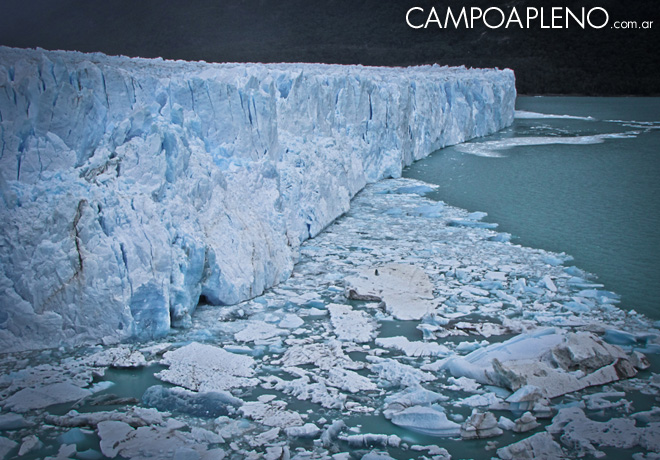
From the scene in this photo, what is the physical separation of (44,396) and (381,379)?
1.98 metres

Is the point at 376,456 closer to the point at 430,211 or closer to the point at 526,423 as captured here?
the point at 526,423

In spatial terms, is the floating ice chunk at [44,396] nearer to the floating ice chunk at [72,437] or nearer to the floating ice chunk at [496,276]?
the floating ice chunk at [72,437]

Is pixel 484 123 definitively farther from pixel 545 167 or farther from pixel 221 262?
pixel 221 262

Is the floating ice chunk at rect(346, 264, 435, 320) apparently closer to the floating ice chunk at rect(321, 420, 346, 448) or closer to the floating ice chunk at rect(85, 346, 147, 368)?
the floating ice chunk at rect(321, 420, 346, 448)

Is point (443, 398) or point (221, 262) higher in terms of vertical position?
point (221, 262)

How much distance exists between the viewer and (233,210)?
5.36 meters

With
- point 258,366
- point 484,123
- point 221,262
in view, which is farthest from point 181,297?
point 484,123

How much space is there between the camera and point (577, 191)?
31.3ft

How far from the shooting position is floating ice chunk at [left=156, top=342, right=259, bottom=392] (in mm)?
3741

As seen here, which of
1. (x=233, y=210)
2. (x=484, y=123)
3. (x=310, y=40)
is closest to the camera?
(x=233, y=210)

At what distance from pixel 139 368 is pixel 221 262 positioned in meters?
1.29

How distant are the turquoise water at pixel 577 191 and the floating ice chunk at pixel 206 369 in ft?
10.5

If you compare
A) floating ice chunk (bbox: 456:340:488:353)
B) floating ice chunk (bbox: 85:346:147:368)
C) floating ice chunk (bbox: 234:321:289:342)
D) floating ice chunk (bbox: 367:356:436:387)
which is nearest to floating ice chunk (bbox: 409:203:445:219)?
floating ice chunk (bbox: 456:340:488:353)

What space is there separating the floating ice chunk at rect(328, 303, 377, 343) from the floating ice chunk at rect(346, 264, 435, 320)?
0.25m
